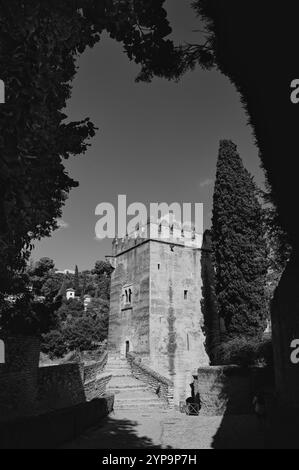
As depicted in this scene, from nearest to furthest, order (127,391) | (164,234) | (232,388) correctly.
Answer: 1. (232,388)
2. (127,391)
3. (164,234)

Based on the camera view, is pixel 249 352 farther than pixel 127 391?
No

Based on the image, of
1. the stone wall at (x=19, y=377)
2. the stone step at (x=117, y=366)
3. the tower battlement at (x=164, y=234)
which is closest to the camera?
the stone wall at (x=19, y=377)

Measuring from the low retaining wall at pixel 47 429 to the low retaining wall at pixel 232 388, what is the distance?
253 inches

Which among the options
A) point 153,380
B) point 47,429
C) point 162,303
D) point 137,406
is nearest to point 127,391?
point 153,380

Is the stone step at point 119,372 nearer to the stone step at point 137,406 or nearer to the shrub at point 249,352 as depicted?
the stone step at point 137,406

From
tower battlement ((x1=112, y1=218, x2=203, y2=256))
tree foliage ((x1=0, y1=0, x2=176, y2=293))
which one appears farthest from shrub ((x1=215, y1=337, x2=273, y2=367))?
tree foliage ((x1=0, y1=0, x2=176, y2=293))

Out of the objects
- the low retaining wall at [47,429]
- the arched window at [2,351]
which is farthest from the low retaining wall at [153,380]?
the arched window at [2,351]

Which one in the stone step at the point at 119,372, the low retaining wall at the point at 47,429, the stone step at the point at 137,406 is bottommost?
the stone step at the point at 137,406

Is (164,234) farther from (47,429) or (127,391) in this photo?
(47,429)

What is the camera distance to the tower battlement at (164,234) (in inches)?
1070

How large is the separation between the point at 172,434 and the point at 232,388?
19.6 ft

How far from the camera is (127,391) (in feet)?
61.1

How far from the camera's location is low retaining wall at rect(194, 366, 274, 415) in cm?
1500

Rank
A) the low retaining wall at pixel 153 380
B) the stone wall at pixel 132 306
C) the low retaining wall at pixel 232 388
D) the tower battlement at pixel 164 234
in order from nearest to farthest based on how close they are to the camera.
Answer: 1. the low retaining wall at pixel 232 388
2. the low retaining wall at pixel 153 380
3. the stone wall at pixel 132 306
4. the tower battlement at pixel 164 234
